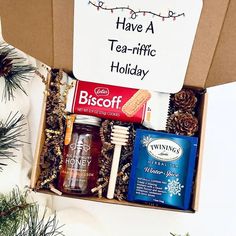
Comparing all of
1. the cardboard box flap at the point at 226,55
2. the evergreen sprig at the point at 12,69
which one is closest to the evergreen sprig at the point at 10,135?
the evergreen sprig at the point at 12,69

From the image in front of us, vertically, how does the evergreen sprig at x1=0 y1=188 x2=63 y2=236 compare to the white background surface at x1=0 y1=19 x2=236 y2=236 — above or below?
below

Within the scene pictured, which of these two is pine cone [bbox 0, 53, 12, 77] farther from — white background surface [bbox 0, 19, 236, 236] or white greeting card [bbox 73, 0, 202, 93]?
white background surface [bbox 0, 19, 236, 236]

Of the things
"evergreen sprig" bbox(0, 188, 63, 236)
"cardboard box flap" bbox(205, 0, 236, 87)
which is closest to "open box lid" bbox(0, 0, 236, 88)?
"cardboard box flap" bbox(205, 0, 236, 87)

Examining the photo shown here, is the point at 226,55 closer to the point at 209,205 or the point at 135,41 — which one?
the point at 135,41

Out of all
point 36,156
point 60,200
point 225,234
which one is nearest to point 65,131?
point 36,156

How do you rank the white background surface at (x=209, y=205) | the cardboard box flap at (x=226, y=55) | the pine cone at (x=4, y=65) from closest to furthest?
the cardboard box flap at (x=226, y=55)
the pine cone at (x=4, y=65)
the white background surface at (x=209, y=205)

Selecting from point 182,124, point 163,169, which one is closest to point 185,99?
point 182,124

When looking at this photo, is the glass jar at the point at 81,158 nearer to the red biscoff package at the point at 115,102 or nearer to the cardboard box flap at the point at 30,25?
the red biscoff package at the point at 115,102
